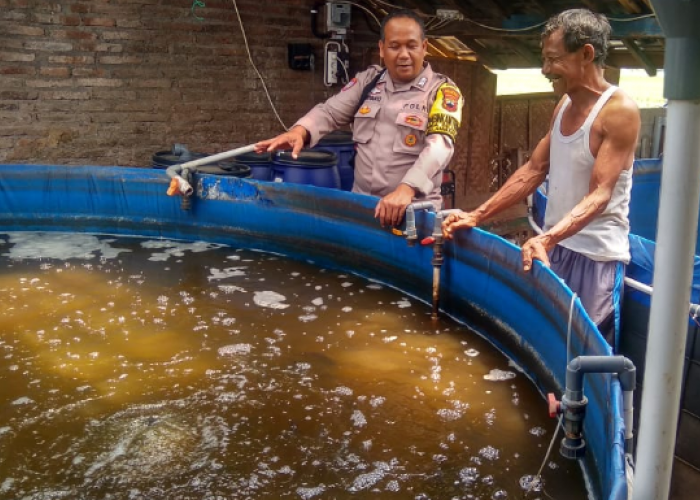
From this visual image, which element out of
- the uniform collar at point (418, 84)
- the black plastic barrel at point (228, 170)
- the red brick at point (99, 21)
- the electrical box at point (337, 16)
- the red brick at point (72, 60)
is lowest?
the black plastic barrel at point (228, 170)

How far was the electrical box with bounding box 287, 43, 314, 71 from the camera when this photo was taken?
24.9 feet

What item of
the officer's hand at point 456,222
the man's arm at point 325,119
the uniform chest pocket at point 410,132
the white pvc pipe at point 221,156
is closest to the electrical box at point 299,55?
the white pvc pipe at point 221,156

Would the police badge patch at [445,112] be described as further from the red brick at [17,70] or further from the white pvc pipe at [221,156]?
the red brick at [17,70]

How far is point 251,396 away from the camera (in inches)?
118

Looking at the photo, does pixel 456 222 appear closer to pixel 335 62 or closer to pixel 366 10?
pixel 335 62

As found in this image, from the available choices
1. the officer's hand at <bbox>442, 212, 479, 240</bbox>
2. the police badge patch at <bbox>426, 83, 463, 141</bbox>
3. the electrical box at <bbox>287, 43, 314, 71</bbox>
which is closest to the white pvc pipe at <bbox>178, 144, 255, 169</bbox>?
the police badge patch at <bbox>426, 83, 463, 141</bbox>

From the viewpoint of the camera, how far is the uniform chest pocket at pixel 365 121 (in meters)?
4.23

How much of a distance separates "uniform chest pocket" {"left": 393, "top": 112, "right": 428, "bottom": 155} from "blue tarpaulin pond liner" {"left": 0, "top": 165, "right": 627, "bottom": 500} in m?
0.38

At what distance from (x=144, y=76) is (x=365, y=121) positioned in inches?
148

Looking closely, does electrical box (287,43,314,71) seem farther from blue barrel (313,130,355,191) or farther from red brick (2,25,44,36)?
red brick (2,25,44,36)

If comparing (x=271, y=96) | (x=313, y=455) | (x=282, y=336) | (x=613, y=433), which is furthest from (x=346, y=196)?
(x=271, y=96)

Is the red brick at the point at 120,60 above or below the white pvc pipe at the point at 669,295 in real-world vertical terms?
above

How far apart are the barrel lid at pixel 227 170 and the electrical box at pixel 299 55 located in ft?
7.69

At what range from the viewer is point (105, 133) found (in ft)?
23.7
